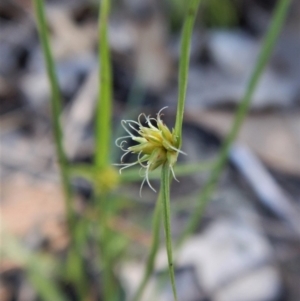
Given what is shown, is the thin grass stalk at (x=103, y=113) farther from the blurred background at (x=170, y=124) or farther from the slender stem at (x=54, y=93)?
the blurred background at (x=170, y=124)

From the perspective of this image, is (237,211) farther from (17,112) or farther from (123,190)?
(17,112)

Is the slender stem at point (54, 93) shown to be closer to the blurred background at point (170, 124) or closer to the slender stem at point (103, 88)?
the slender stem at point (103, 88)

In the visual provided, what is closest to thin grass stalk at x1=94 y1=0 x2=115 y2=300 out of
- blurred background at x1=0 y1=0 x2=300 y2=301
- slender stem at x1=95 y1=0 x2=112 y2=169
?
slender stem at x1=95 y1=0 x2=112 y2=169

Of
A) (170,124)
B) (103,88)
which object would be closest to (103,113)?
(103,88)

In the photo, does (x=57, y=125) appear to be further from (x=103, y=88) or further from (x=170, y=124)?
(x=170, y=124)

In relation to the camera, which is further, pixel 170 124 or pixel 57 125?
pixel 170 124

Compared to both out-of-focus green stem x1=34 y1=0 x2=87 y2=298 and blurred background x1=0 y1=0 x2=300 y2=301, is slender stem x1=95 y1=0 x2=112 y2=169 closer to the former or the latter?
out-of-focus green stem x1=34 y1=0 x2=87 y2=298

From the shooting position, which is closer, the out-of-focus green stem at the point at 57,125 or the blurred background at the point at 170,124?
the out-of-focus green stem at the point at 57,125

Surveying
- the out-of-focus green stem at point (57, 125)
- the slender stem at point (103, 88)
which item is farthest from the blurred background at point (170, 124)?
the slender stem at point (103, 88)
